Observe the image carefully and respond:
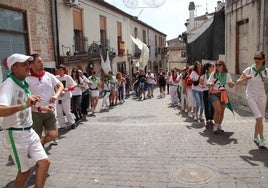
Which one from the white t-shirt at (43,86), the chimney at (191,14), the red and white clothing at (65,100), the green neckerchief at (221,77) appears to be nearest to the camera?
the white t-shirt at (43,86)

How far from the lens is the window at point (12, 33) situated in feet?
34.0

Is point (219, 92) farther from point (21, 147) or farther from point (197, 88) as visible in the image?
point (21, 147)

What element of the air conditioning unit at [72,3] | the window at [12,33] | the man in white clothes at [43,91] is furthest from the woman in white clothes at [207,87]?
the air conditioning unit at [72,3]

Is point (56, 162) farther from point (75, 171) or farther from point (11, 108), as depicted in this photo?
point (11, 108)

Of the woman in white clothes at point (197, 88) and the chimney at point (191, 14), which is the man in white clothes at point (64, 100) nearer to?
the woman in white clothes at point (197, 88)

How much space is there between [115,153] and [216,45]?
35.3 ft

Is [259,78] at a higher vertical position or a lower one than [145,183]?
higher

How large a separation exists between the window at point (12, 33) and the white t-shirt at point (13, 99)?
24.3 feet

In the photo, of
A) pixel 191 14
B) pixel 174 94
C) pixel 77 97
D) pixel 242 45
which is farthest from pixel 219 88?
pixel 191 14

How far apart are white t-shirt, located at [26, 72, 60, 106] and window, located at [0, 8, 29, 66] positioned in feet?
18.5

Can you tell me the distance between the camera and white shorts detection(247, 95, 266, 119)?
551cm

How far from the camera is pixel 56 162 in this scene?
17.5ft

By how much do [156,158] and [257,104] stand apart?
2.10m

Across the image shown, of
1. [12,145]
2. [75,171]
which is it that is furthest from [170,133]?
[12,145]
